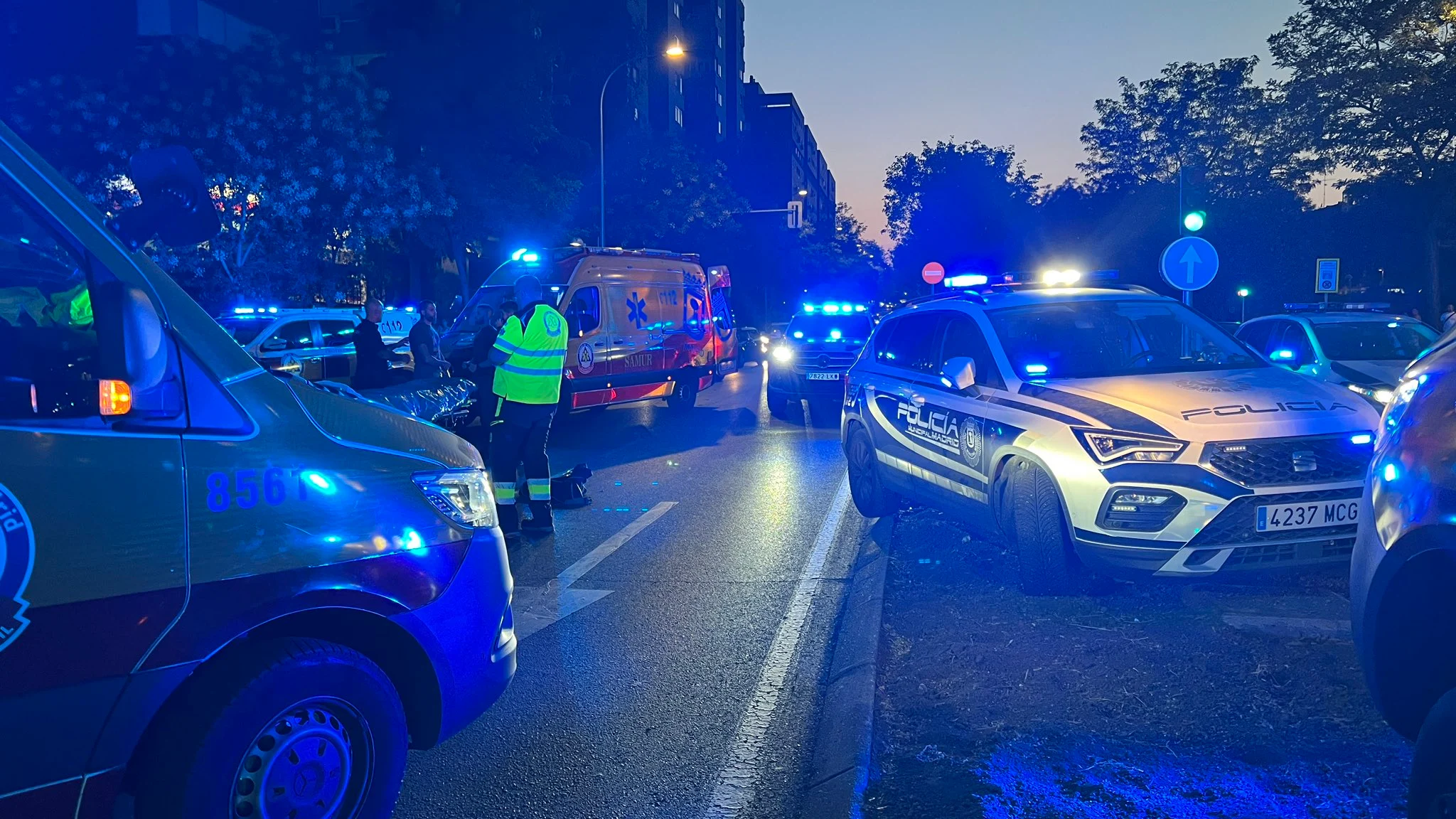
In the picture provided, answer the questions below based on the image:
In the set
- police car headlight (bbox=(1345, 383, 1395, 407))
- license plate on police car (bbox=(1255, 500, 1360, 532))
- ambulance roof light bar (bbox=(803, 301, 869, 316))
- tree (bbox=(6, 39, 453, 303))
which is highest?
tree (bbox=(6, 39, 453, 303))

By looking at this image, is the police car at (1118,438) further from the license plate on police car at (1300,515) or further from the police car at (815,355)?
the police car at (815,355)

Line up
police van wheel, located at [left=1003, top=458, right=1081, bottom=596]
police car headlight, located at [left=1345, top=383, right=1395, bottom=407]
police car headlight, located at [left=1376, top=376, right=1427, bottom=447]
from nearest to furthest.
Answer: police car headlight, located at [left=1376, top=376, right=1427, bottom=447]
police van wheel, located at [left=1003, top=458, right=1081, bottom=596]
police car headlight, located at [left=1345, top=383, right=1395, bottom=407]

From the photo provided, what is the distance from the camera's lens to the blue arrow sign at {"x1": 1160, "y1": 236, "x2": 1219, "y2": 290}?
1079 centimetres

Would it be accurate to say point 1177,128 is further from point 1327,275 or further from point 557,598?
point 557,598

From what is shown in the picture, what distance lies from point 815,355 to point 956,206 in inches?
1799

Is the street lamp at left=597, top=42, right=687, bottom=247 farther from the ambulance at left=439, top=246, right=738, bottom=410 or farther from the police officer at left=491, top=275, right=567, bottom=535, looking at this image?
the police officer at left=491, top=275, right=567, bottom=535

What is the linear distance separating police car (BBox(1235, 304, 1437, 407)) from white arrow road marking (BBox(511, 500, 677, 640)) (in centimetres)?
777

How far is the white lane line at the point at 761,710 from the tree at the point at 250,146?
20.8 meters

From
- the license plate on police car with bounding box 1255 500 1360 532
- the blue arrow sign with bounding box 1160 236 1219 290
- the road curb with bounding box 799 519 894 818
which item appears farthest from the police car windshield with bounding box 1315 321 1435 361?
the road curb with bounding box 799 519 894 818

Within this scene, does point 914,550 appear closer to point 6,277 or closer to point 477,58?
point 6,277

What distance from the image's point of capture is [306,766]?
2.83m

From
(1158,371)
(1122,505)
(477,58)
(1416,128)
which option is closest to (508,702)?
(1122,505)

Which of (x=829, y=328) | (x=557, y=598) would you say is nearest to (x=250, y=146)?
(x=829, y=328)

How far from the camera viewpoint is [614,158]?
41.0m
